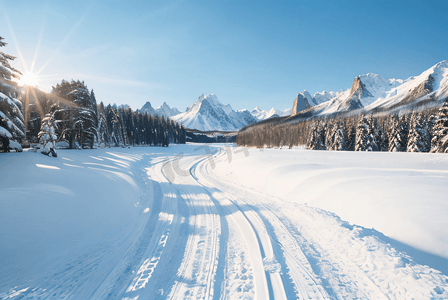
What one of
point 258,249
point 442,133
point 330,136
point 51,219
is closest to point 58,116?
point 51,219

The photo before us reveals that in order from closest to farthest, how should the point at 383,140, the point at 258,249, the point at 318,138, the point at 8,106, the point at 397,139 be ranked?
the point at 258,249
the point at 8,106
the point at 397,139
the point at 383,140
the point at 318,138

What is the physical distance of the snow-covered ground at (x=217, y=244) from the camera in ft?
9.53

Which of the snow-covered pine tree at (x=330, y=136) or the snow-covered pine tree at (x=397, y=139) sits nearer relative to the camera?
the snow-covered pine tree at (x=397, y=139)

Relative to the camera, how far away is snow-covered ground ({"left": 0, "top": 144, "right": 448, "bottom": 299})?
2.90 m

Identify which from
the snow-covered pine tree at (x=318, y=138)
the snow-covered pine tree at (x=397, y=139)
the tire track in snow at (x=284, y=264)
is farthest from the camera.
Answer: the snow-covered pine tree at (x=318, y=138)

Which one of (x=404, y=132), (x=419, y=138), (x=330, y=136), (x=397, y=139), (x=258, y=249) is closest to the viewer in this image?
(x=258, y=249)

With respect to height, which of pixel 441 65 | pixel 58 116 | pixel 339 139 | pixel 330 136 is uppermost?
pixel 441 65

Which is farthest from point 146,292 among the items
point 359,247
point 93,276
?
point 359,247

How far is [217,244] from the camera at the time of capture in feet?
14.0

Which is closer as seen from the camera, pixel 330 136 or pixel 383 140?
pixel 383 140

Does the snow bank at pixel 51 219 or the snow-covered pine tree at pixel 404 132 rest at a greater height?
the snow-covered pine tree at pixel 404 132

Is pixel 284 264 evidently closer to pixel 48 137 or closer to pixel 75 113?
pixel 48 137

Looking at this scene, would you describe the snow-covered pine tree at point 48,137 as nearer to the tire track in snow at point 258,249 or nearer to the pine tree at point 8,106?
the pine tree at point 8,106

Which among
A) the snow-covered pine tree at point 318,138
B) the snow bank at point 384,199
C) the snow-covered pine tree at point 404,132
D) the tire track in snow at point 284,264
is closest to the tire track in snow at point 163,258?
the tire track in snow at point 284,264
